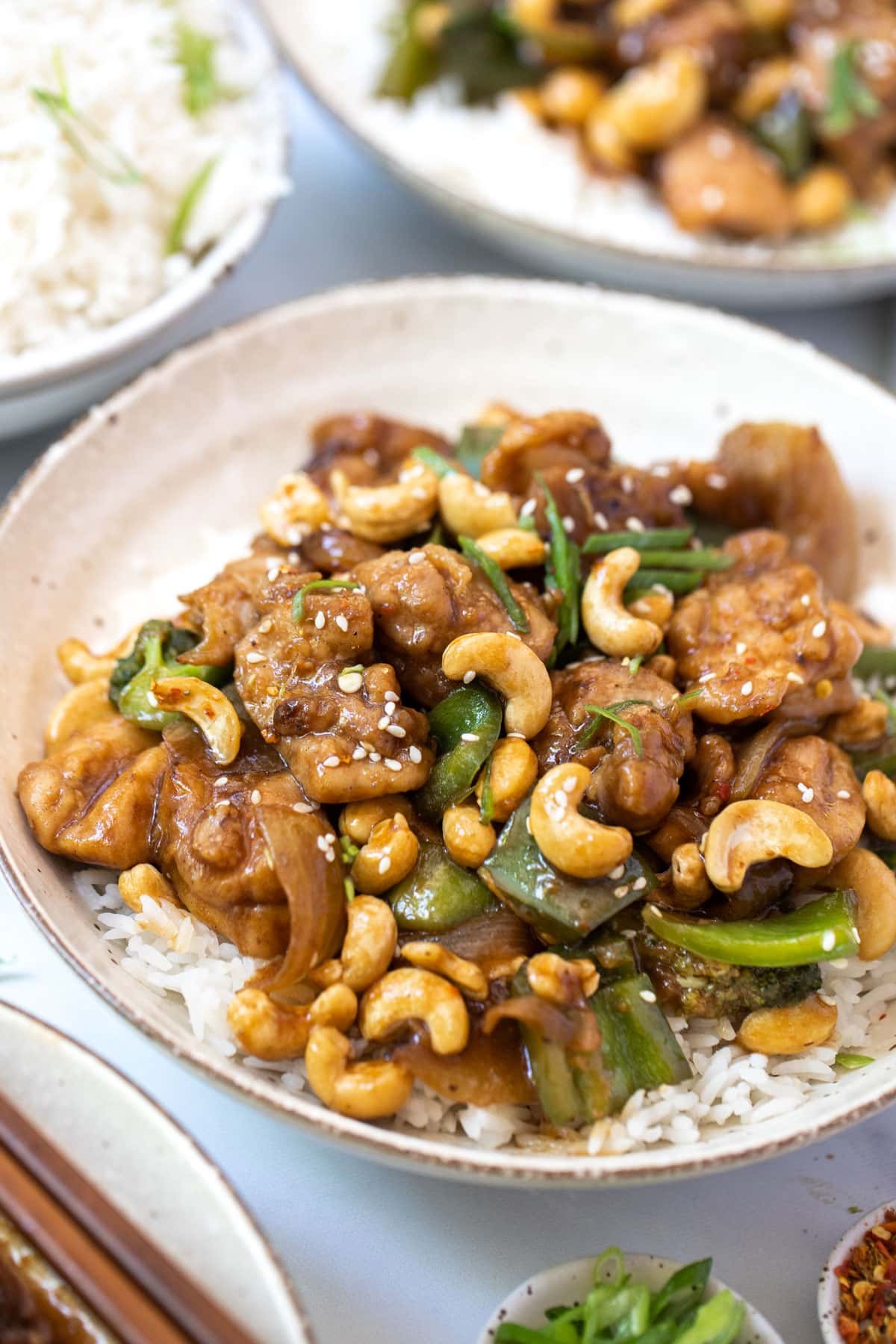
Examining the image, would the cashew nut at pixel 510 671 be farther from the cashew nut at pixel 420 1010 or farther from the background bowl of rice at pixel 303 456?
the background bowl of rice at pixel 303 456

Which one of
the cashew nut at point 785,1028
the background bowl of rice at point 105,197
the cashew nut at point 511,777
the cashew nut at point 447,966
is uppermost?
the background bowl of rice at point 105,197

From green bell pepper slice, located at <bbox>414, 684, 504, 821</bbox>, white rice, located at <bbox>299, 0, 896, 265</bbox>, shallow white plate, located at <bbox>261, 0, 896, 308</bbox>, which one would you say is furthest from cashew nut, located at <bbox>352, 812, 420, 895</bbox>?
white rice, located at <bbox>299, 0, 896, 265</bbox>

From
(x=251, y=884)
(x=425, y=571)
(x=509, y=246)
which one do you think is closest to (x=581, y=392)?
(x=509, y=246)

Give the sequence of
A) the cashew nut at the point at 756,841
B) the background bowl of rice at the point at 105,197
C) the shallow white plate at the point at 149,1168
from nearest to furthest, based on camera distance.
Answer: the shallow white plate at the point at 149,1168
the cashew nut at the point at 756,841
the background bowl of rice at the point at 105,197

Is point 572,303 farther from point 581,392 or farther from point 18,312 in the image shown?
point 18,312

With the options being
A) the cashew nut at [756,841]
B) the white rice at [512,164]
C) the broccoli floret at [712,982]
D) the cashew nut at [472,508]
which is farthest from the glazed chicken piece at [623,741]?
the white rice at [512,164]

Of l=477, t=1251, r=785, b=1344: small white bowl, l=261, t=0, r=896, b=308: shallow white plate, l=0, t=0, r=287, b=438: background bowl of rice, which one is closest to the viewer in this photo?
l=477, t=1251, r=785, b=1344: small white bowl

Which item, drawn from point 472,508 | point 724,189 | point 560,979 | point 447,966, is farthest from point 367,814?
point 724,189

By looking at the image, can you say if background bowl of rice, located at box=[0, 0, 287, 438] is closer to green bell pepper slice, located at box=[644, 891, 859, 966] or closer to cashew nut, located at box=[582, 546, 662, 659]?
cashew nut, located at box=[582, 546, 662, 659]
